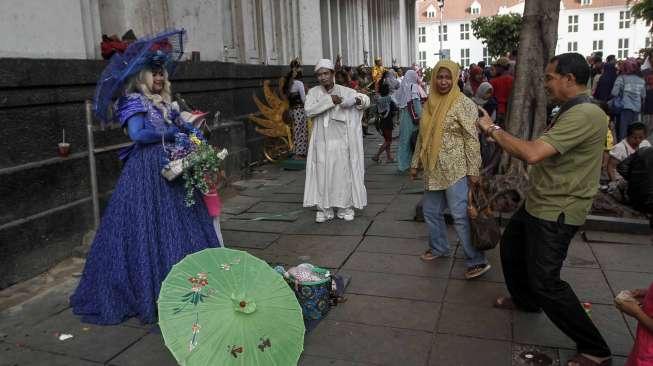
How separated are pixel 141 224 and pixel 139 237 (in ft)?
0.28

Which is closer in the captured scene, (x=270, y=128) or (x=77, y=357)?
(x=77, y=357)

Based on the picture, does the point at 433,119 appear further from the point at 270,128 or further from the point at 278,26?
the point at 278,26

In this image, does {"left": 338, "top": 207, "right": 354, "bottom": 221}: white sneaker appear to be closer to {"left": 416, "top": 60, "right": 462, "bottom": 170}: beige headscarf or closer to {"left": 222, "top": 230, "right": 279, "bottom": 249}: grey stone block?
{"left": 222, "top": 230, "right": 279, "bottom": 249}: grey stone block

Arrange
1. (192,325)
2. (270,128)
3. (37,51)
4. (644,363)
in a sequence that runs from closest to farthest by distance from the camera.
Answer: (644,363)
(192,325)
(37,51)
(270,128)

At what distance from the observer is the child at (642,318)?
2.17 metres

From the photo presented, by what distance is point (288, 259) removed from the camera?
4758mm

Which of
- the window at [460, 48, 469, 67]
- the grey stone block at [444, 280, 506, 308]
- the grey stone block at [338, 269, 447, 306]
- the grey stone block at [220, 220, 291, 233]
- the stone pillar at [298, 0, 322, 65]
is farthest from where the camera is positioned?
the window at [460, 48, 469, 67]

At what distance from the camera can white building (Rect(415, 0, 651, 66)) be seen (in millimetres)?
52875

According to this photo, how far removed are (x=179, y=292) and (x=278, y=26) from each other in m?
9.20

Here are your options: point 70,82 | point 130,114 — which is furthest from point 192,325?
point 70,82

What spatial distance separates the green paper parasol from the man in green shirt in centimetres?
137

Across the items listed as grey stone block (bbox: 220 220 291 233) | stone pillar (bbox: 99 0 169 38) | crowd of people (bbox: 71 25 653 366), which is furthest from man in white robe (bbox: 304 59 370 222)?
stone pillar (bbox: 99 0 169 38)

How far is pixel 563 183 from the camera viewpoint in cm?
284

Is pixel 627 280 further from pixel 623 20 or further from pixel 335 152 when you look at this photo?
pixel 623 20
